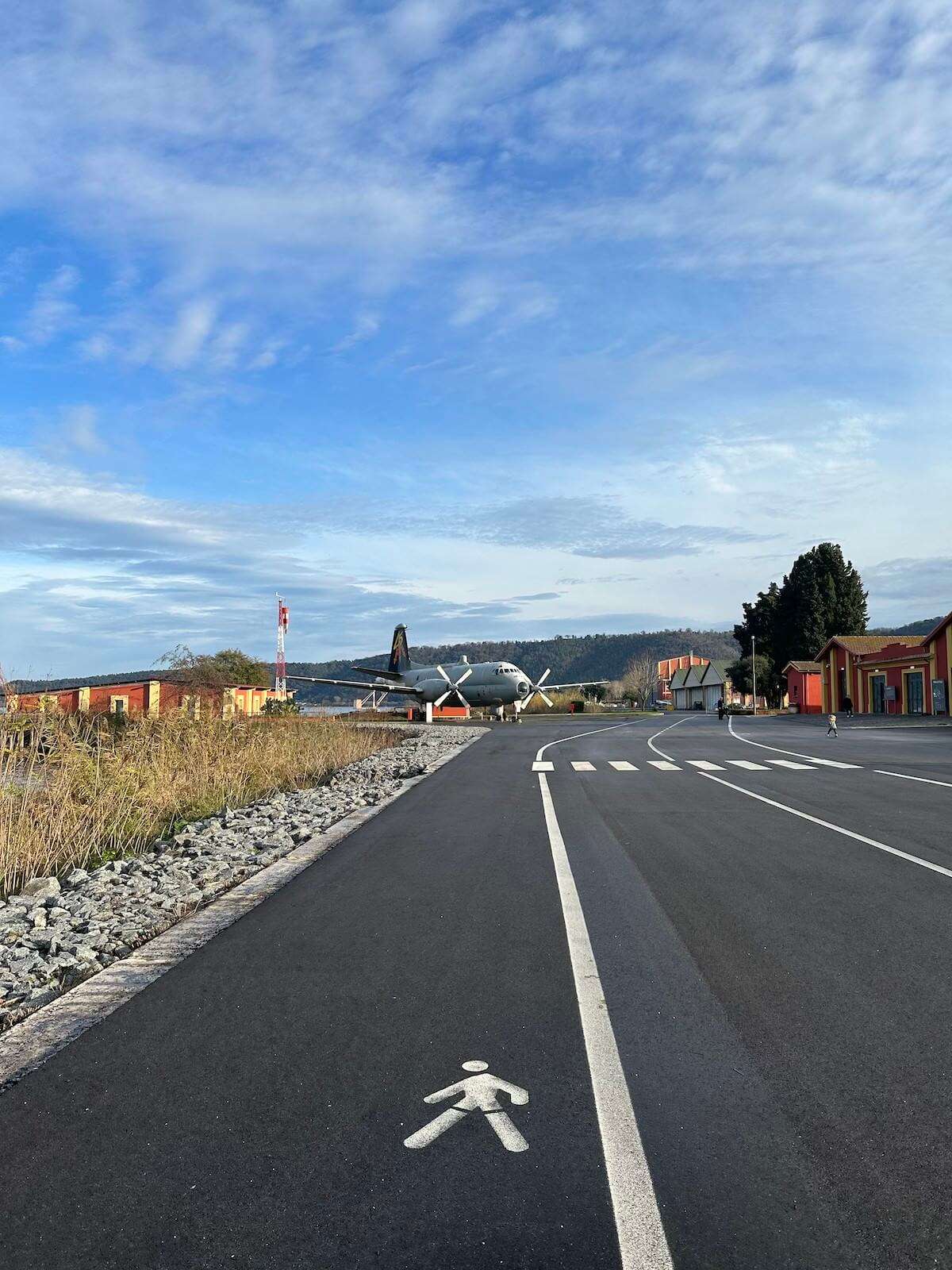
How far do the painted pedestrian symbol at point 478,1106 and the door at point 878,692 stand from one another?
6119 cm

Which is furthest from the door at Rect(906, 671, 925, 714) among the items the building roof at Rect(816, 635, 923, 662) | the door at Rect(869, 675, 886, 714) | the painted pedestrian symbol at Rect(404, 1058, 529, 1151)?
the painted pedestrian symbol at Rect(404, 1058, 529, 1151)

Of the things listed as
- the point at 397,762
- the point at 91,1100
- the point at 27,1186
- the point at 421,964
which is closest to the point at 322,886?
the point at 421,964

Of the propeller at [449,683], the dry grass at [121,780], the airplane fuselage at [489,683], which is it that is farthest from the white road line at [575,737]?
the propeller at [449,683]

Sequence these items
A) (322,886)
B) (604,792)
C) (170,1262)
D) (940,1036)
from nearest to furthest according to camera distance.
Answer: (170,1262)
(940,1036)
(322,886)
(604,792)

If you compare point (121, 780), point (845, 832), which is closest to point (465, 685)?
point (121, 780)

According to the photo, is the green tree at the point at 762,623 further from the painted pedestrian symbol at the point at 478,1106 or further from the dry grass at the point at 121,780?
the painted pedestrian symbol at the point at 478,1106

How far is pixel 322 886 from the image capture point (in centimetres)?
846

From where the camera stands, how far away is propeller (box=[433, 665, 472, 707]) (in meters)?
64.6

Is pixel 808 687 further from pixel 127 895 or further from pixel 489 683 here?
pixel 127 895

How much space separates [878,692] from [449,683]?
28.5m

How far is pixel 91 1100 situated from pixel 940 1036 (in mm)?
3886

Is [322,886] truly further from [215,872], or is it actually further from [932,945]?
[932,945]

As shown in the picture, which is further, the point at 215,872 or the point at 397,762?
the point at 397,762

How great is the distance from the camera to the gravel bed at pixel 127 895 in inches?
231
